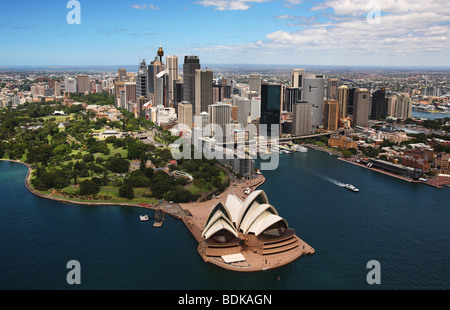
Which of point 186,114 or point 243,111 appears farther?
point 243,111

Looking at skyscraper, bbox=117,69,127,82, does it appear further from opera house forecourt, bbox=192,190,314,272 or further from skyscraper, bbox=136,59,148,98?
opera house forecourt, bbox=192,190,314,272

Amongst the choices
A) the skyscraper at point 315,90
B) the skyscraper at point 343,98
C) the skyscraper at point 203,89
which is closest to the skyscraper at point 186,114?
the skyscraper at point 203,89

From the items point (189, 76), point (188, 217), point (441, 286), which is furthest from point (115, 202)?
point (189, 76)

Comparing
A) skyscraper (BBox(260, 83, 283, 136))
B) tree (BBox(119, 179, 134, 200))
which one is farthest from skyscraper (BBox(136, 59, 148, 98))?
tree (BBox(119, 179, 134, 200))

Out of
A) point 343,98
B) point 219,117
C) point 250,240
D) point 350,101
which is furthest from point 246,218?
point 350,101

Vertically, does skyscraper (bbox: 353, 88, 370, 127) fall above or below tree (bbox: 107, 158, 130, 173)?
above

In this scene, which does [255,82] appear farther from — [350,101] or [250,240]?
[250,240]

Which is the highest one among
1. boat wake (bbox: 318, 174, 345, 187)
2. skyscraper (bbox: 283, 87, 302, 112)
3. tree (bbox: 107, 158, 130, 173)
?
skyscraper (bbox: 283, 87, 302, 112)
